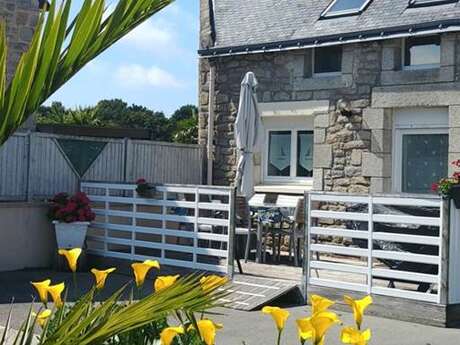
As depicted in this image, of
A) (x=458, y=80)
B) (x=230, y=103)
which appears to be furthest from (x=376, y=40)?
(x=230, y=103)

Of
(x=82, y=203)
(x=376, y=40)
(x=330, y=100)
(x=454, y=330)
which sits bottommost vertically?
(x=454, y=330)

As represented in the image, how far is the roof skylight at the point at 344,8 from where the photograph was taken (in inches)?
473

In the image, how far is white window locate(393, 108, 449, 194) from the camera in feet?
35.3

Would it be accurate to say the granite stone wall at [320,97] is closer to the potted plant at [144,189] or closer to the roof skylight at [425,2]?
the roof skylight at [425,2]

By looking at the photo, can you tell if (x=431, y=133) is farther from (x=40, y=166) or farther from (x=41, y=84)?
(x=41, y=84)

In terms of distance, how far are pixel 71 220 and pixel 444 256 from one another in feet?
17.9

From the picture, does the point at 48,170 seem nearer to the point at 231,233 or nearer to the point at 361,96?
the point at 231,233

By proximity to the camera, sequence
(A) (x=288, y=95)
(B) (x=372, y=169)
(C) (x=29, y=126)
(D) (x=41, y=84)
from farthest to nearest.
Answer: (C) (x=29, y=126), (A) (x=288, y=95), (B) (x=372, y=169), (D) (x=41, y=84)

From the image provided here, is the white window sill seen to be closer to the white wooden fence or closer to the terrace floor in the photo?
the white wooden fence

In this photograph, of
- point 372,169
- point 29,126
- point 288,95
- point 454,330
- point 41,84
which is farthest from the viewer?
point 29,126

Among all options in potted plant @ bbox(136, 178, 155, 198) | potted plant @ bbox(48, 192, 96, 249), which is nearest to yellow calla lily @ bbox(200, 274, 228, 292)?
potted plant @ bbox(136, 178, 155, 198)

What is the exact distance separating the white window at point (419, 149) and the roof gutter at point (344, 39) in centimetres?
115

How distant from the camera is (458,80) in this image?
1034 cm

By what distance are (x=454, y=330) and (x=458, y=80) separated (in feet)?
14.2
